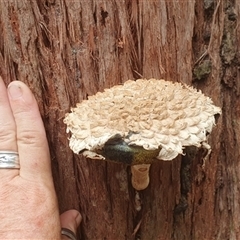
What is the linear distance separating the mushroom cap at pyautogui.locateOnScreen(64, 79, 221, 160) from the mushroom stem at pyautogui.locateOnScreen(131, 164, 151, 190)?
1.27 ft

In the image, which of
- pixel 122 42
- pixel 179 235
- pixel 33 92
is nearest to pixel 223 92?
pixel 122 42

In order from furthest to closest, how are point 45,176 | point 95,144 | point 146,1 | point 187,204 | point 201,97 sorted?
point 187,204, point 146,1, point 45,176, point 201,97, point 95,144

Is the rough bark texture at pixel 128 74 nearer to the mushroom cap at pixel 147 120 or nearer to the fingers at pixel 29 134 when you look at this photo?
the fingers at pixel 29 134

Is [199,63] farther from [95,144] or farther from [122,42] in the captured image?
[95,144]

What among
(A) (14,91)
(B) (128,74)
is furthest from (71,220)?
(B) (128,74)

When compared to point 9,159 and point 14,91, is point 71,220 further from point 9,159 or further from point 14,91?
point 14,91

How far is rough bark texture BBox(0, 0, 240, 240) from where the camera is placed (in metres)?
2.40

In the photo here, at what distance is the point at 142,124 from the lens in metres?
1.81

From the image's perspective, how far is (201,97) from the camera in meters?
2.06

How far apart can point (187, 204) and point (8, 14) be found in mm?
1628

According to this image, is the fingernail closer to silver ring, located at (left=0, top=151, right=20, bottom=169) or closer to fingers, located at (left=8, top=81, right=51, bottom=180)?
fingers, located at (left=8, top=81, right=51, bottom=180)

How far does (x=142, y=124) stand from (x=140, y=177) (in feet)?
2.00

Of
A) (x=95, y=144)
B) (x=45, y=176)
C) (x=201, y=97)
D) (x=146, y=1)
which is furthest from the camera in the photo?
(x=146, y=1)

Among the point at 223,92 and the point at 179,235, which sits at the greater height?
the point at 223,92
